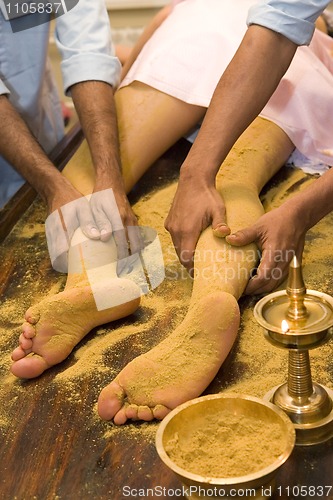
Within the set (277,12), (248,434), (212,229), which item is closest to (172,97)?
(277,12)

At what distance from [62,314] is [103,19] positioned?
1.16 metres

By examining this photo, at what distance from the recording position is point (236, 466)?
104cm

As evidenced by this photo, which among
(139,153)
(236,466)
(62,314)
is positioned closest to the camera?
(236,466)

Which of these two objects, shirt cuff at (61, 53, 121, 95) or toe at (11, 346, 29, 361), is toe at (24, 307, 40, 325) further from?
shirt cuff at (61, 53, 121, 95)

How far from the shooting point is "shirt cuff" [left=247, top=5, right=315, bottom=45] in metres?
1.73

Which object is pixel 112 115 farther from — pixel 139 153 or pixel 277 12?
pixel 277 12

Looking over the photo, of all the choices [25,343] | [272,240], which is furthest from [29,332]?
[272,240]

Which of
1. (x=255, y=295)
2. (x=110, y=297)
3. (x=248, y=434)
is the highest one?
(x=248, y=434)

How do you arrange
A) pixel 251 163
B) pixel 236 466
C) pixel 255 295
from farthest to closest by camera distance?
pixel 251 163 → pixel 255 295 → pixel 236 466

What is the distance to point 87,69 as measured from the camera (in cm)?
216

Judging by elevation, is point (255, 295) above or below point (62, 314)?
below

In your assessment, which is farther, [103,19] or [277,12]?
[103,19]

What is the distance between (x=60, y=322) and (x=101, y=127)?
751mm

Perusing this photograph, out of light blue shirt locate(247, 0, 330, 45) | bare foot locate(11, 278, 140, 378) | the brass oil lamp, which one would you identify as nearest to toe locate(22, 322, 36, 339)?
bare foot locate(11, 278, 140, 378)
